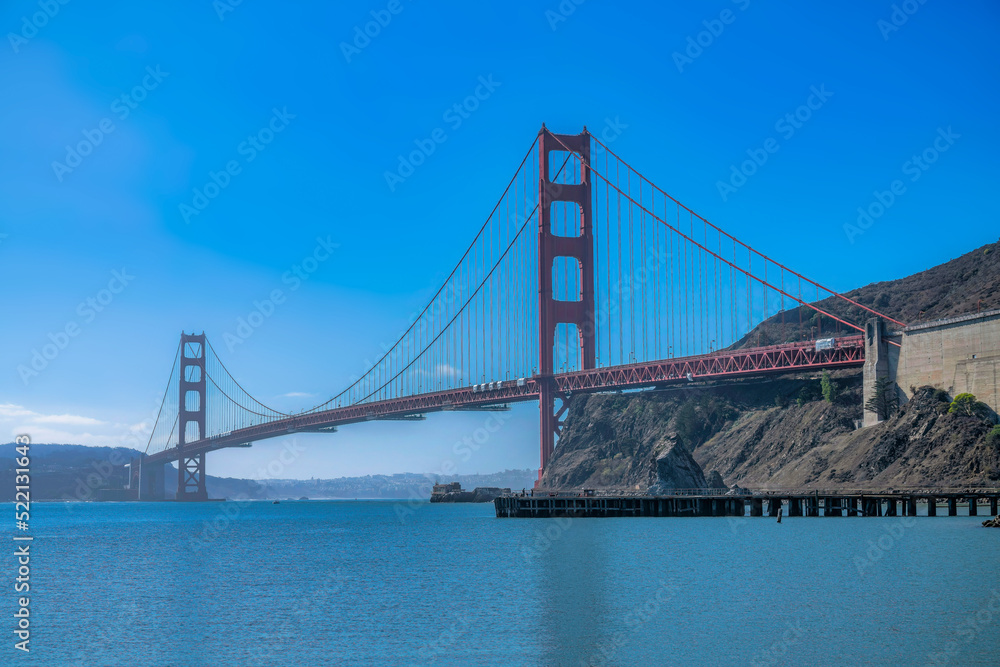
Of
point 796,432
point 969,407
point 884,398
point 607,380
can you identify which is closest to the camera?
point 969,407

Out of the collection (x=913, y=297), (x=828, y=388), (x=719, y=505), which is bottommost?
(x=719, y=505)

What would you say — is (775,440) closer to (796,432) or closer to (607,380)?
(796,432)

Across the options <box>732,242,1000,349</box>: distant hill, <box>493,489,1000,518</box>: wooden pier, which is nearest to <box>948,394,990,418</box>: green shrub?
<box>493,489,1000,518</box>: wooden pier

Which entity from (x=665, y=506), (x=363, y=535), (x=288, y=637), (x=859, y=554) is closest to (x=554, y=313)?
(x=665, y=506)

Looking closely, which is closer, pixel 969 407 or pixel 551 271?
pixel 969 407

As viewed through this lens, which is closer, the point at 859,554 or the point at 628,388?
the point at 859,554

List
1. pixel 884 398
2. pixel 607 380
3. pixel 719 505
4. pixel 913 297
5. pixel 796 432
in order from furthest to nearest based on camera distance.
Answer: pixel 913 297
pixel 607 380
pixel 796 432
pixel 884 398
pixel 719 505

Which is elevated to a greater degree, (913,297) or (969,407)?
(913,297)

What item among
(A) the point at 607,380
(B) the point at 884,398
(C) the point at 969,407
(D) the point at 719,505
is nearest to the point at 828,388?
(B) the point at 884,398

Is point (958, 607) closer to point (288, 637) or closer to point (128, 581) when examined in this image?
point (288, 637)
